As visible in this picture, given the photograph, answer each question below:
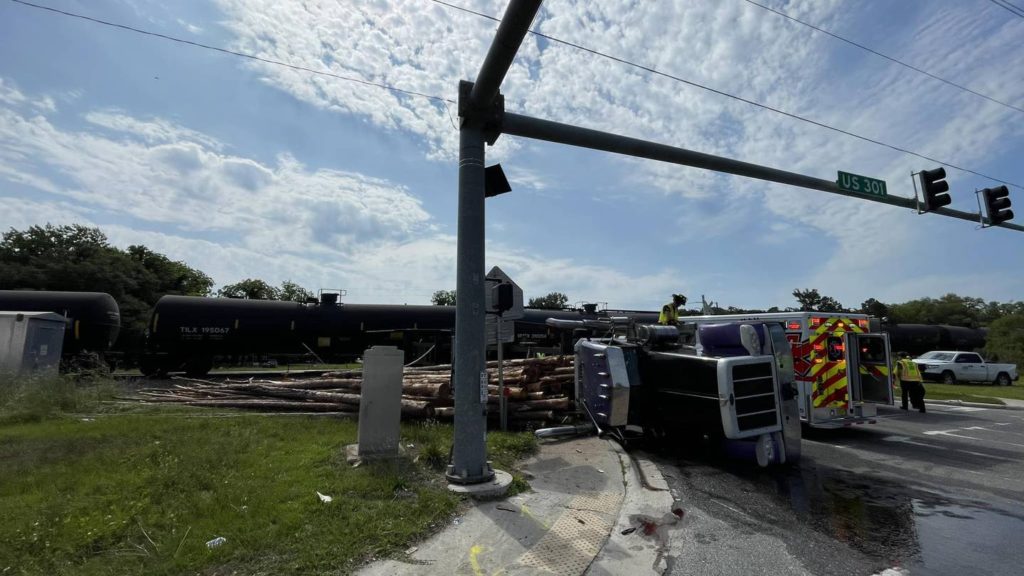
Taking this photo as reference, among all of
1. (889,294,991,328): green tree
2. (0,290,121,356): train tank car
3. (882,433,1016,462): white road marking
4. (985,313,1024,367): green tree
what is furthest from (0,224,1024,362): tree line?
(889,294,991,328): green tree

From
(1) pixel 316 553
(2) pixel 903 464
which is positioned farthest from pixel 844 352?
(1) pixel 316 553

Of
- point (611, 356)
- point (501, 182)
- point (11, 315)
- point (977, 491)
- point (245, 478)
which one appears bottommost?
point (977, 491)

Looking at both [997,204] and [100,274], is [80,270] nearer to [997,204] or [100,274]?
[100,274]

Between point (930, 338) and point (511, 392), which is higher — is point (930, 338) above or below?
above

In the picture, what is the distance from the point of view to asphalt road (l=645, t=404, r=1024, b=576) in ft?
14.1

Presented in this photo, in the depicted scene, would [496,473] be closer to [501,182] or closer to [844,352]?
[501,182]

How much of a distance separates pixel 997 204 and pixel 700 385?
11.3 meters

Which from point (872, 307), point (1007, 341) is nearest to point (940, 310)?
point (872, 307)

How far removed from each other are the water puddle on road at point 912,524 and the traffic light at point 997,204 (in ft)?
33.0

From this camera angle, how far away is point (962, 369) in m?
26.3

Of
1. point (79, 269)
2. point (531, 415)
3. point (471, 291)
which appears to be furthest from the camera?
point (79, 269)

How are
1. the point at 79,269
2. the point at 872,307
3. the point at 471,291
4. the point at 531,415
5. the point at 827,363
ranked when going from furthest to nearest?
the point at 872,307 → the point at 79,269 → the point at 827,363 → the point at 531,415 → the point at 471,291

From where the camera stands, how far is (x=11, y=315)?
43.0ft

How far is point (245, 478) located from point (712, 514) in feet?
16.3
